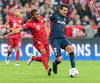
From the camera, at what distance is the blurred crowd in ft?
80.2

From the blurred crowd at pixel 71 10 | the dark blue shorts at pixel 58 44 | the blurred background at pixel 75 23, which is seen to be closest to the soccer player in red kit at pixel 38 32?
the dark blue shorts at pixel 58 44

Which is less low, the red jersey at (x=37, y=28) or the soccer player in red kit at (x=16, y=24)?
the red jersey at (x=37, y=28)

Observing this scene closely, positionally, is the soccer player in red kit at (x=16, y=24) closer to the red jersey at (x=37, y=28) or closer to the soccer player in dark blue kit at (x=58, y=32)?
the red jersey at (x=37, y=28)

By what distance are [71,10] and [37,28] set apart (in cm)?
1096

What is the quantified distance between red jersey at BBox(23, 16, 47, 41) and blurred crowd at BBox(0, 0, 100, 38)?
8.34 meters

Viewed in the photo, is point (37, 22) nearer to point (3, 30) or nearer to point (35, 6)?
point (3, 30)

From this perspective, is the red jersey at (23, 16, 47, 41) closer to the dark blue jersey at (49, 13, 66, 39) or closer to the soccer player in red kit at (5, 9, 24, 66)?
the dark blue jersey at (49, 13, 66, 39)

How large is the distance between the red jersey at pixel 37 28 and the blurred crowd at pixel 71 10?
8.34m

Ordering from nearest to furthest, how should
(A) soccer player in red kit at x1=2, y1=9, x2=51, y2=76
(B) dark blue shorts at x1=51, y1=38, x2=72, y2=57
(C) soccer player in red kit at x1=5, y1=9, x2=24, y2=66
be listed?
(B) dark blue shorts at x1=51, y1=38, x2=72, y2=57, (A) soccer player in red kit at x1=2, y1=9, x2=51, y2=76, (C) soccer player in red kit at x1=5, y1=9, x2=24, y2=66

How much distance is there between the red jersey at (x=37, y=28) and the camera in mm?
14875

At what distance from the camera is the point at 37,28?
598 inches

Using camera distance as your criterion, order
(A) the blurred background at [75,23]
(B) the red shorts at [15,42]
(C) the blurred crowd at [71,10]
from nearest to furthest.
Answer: (B) the red shorts at [15,42], (A) the blurred background at [75,23], (C) the blurred crowd at [71,10]

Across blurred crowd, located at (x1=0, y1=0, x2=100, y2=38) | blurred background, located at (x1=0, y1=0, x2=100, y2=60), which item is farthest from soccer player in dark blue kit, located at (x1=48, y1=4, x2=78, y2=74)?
blurred crowd, located at (x1=0, y1=0, x2=100, y2=38)

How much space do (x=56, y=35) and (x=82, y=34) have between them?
33.1 feet
